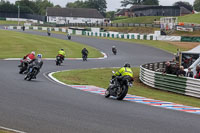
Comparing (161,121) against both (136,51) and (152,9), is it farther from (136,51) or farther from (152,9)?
(152,9)

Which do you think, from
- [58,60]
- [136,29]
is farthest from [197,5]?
[58,60]

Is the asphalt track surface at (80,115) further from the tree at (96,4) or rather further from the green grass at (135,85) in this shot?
the tree at (96,4)

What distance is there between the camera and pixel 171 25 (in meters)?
74.4

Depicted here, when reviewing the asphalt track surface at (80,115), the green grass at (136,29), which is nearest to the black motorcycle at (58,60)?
the asphalt track surface at (80,115)

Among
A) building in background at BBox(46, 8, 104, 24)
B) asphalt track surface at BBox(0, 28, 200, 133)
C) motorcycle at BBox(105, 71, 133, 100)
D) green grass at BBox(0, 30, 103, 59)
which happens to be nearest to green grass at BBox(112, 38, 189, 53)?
green grass at BBox(0, 30, 103, 59)

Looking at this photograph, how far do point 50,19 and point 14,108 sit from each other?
14164cm

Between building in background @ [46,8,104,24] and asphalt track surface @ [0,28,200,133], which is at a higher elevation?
building in background @ [46,8,104,24]

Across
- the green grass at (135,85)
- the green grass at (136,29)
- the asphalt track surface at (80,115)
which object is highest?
the green grass at (136,29)

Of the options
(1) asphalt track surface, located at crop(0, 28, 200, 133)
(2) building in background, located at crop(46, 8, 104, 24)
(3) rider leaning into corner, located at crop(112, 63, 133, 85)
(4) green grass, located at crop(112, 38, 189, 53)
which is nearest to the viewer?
(1) asphalt track surface, located at crop(0, 28, 200, 133)

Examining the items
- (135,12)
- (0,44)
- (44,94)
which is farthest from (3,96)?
(135,12)

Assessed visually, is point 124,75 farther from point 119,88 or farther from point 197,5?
point 197,5

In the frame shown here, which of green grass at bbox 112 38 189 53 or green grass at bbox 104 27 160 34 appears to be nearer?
green grass at bbox 112 38 189 53

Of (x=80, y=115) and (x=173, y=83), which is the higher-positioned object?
(x=80, y=115)

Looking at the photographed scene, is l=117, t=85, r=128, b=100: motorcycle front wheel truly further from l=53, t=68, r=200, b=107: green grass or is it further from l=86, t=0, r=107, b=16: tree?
l=86, t=0, r=107, b=16: tree
